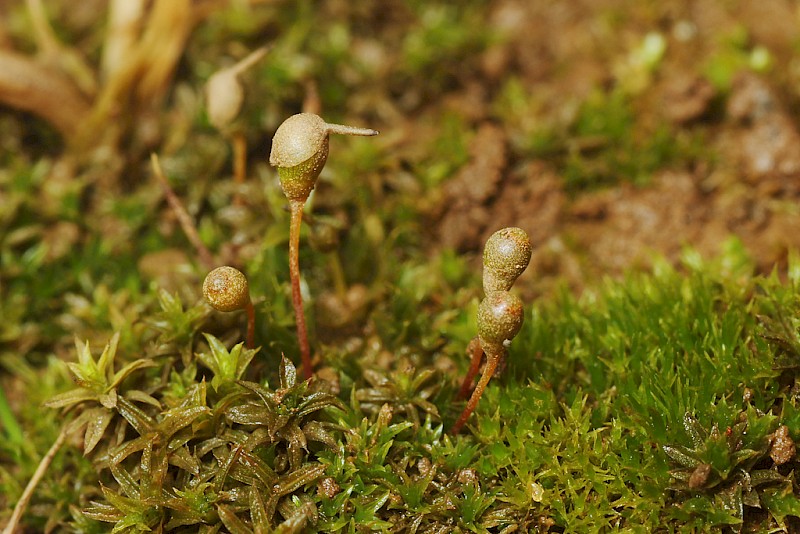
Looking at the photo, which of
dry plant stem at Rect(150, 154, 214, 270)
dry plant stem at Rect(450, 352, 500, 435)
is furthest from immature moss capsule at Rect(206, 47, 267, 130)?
dry plant stem at Rect(450, 352, 500, 435)

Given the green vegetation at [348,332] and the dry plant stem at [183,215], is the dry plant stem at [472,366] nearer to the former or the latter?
the green vegetation at [348,332]

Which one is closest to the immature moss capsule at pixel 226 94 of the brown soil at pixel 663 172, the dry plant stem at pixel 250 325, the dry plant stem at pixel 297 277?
the dry plant stem at pixel 297 277

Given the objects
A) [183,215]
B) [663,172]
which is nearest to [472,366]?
[183,215]

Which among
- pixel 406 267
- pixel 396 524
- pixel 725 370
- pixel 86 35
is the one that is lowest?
pixel 396 524

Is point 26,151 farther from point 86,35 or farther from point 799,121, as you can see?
point 799,121

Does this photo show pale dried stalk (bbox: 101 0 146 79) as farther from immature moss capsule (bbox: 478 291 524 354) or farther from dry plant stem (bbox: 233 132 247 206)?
immature moss capsule (bbox: 478 291 524 354)

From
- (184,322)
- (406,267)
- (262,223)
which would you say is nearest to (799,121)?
(406,267)

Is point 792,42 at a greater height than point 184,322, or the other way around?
point 792,42
